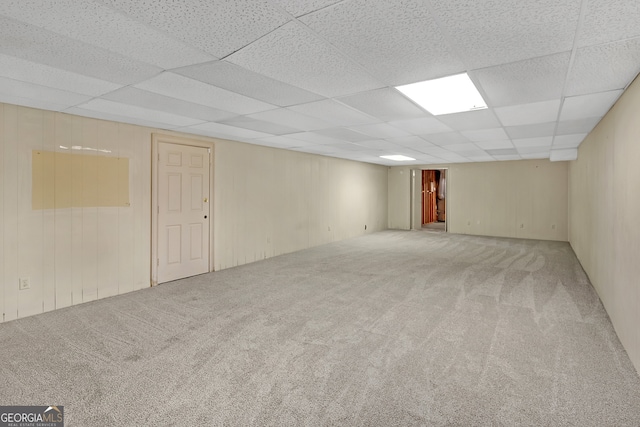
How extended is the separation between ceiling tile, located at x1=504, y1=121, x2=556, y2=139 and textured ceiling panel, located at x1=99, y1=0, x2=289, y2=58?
3.84 meters

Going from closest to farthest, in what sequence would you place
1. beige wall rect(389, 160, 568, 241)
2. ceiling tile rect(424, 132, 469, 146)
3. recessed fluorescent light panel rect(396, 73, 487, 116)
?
recessed fluorescent light panel rect(396, 73, 487, 116) < ceiling tile rect(424, 132, 469, 146) < beige wall rect(389, 160, 568, 241)

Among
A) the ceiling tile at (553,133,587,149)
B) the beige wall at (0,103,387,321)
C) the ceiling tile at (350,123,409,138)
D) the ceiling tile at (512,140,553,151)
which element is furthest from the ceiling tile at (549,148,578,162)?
the beige wall at (0,103,387,321)

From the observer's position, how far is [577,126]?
421 cm

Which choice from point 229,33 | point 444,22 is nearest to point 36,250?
point 229,33

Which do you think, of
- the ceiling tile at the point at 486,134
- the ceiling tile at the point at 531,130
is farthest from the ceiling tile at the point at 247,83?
the ceiling tile at the point at 531,130

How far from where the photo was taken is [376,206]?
10.4 meters

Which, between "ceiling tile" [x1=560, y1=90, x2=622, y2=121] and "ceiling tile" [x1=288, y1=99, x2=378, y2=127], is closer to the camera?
"ceiling tile" [x1=560, y1=90, x2=622, y2=121]

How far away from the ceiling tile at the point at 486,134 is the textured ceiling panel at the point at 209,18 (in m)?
3.80

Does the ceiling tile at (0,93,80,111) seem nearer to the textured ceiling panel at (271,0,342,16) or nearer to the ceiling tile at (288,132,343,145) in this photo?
the ceiling tile at (288,132,343,145)

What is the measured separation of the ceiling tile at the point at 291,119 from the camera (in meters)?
3.64

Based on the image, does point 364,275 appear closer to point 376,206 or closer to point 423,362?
point 423,362

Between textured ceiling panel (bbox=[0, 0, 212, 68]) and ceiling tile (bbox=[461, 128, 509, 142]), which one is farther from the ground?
ceiling tile (bbox=[461, 128, 509, 142])

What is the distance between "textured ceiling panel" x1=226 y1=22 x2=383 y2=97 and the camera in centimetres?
192

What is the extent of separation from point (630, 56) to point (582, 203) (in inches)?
169
